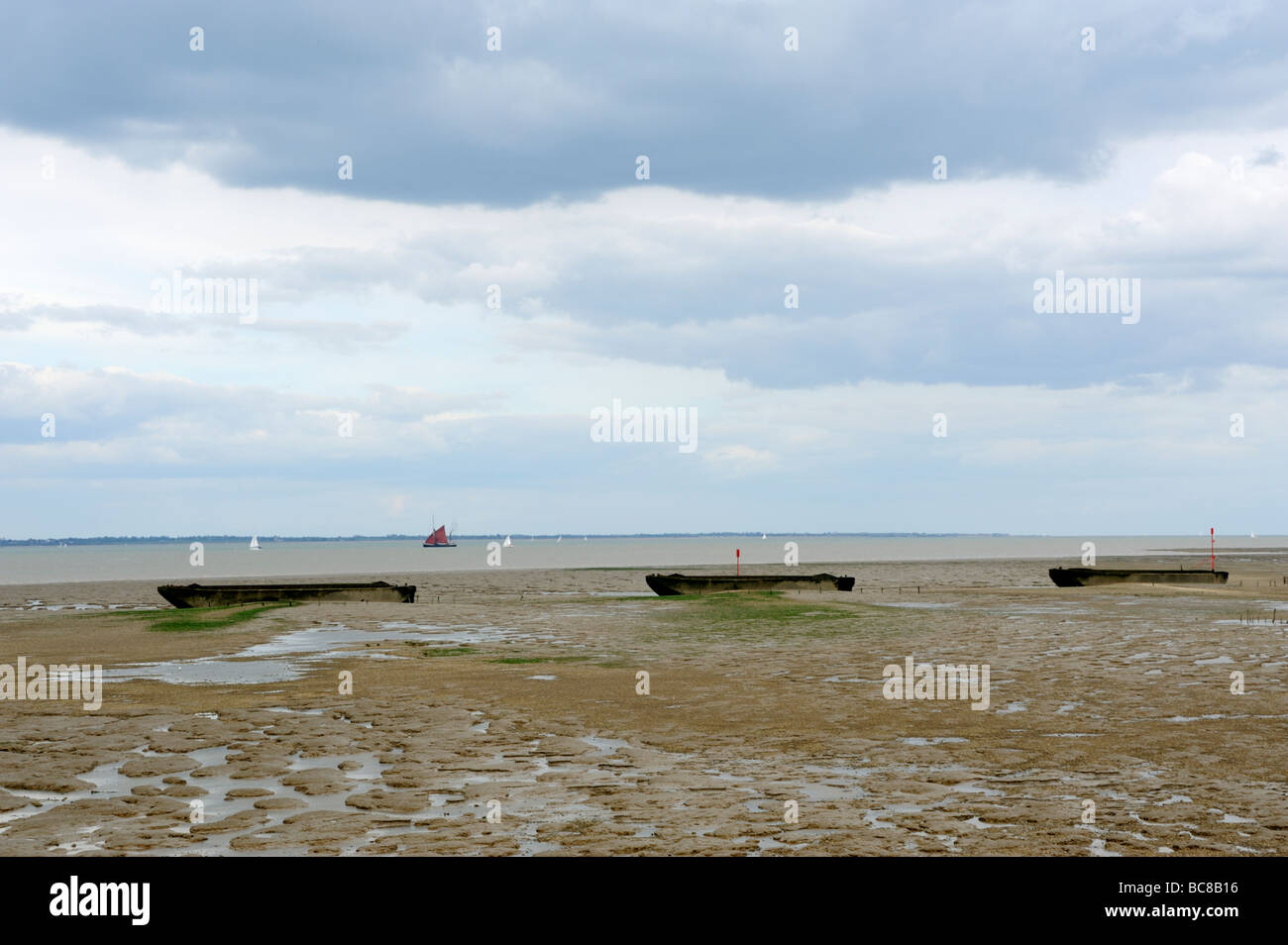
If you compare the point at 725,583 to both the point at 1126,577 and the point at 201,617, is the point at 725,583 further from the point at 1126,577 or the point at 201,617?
the point at 201,617

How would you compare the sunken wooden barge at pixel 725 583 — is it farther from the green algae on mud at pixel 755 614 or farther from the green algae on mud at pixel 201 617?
the green algae on mud at pixel 201 617

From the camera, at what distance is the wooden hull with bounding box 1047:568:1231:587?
60594 mm

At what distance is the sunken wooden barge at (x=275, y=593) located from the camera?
163 ft

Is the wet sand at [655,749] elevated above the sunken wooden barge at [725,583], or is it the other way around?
the wet sand at [655,749]

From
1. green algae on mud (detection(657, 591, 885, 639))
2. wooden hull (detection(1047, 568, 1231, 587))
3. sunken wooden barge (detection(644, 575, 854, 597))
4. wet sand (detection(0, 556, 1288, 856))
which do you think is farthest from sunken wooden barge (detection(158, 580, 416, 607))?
wooden hull (detection(1047, 568, 1231, 587))

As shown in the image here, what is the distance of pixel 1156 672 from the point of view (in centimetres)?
2125

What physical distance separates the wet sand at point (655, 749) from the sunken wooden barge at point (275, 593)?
18742mm

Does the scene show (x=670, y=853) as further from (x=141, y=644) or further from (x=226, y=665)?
(x=141, y=644)

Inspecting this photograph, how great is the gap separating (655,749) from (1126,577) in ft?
179

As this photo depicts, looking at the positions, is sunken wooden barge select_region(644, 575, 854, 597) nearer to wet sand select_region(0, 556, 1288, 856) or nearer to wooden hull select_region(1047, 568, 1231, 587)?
wooden hull select_region(1047, 568, 1231, 587)

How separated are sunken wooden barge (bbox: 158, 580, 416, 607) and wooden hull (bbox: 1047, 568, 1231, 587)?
37396 mm

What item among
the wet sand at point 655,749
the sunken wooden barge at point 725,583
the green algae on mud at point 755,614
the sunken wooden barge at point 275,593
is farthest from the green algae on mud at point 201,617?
the sunken wooden barge at point 725,583
